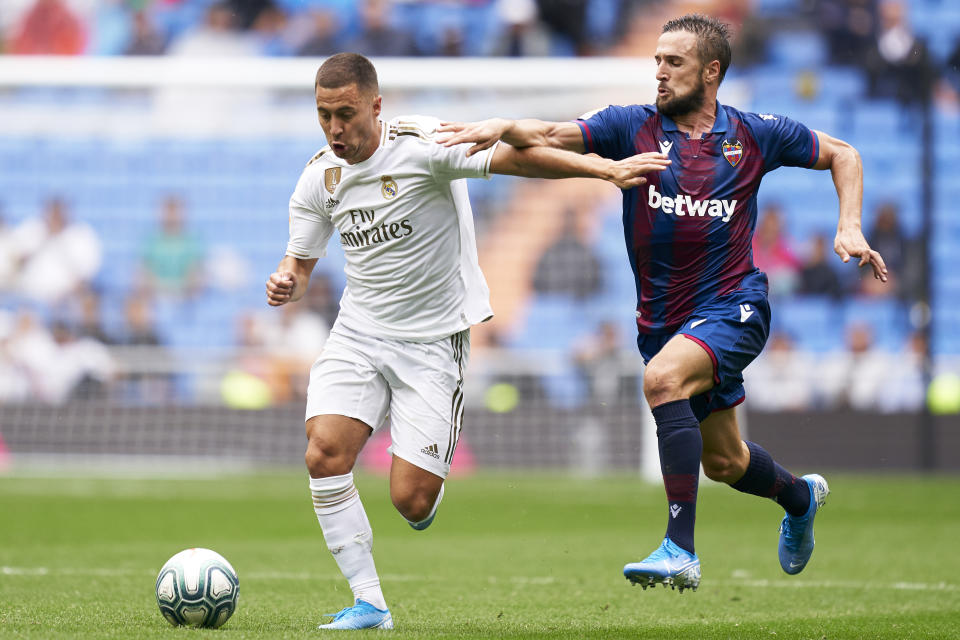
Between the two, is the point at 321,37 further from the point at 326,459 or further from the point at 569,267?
the point at 326,459

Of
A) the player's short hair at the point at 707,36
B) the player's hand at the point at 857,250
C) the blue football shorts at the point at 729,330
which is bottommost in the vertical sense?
the blue football shorts at the point at 729,330

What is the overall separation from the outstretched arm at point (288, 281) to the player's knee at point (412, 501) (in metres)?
1.04

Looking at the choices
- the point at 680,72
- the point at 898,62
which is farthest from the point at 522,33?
the point at 680,72

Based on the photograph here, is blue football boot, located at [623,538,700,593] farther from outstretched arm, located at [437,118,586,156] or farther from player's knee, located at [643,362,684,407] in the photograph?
outstretched arm, located at [437,118,586,156]

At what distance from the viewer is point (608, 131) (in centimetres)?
655

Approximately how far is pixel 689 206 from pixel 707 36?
0.81 m

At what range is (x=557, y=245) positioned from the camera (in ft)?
57.8

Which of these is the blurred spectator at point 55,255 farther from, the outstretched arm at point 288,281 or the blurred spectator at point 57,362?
the outstretched arm at point 288,281

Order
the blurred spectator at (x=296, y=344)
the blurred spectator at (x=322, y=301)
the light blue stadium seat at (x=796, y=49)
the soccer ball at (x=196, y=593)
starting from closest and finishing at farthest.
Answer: the soccer ball at (x=196, y=593) < the blurred spectator at (x=296, y=344) < the blurred spectator at (x=322, y=301) < the light blue stadium seat at (x=796, y=49)

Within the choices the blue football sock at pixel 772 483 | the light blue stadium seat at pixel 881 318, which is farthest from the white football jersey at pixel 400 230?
the light blue stadium seat at pixel 881 318

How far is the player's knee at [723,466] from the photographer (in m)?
6.95

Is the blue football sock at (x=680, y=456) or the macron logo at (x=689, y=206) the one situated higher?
the macron logo at (x=689, y=206)

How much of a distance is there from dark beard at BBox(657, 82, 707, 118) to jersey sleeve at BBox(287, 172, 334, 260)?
1.68m

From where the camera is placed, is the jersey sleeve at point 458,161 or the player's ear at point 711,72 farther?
the player's ear at point 711,72
